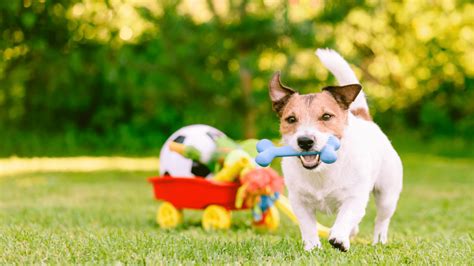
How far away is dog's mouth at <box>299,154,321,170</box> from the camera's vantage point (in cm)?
388

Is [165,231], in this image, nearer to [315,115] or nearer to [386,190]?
[386,190]

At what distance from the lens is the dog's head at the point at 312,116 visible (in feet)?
12.5

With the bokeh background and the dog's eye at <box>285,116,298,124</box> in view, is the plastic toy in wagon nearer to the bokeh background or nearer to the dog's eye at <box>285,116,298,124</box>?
the dog's eye at <box>285,116,298,124</box>

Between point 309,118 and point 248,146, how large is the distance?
2069 millimetres

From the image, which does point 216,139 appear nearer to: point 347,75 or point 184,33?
point 347,75

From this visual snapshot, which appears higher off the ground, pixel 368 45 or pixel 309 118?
pixel 368 45

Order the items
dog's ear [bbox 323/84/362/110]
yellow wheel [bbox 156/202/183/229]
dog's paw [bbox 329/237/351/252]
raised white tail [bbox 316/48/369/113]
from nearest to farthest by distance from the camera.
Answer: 1. dog's paw [bbox 329/237/351/252]
2. dog's ear [bbox 323/84/362/110]
3. raised white tail [bbox 316/48/369/113]
4. yellow wheel [bbox 156/202/183/229]

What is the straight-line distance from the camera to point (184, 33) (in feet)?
34.0

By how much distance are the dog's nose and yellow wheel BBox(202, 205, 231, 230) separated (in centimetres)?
194

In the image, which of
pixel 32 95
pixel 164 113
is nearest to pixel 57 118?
pixel 32 95

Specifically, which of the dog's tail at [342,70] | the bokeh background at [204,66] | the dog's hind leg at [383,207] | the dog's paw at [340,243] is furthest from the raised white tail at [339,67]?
the bokeh background at [204,66]

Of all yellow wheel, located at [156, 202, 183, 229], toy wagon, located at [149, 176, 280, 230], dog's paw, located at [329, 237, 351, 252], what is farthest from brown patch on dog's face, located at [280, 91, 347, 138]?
yellow wheel, located at [156, 202, 183, 229]

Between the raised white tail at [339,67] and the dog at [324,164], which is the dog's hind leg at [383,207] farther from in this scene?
the raised white tail at [339,67]

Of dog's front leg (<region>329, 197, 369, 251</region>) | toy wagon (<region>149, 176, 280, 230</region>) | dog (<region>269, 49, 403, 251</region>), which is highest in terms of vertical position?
dog (<region>269, 49, 403, 251</region>)
